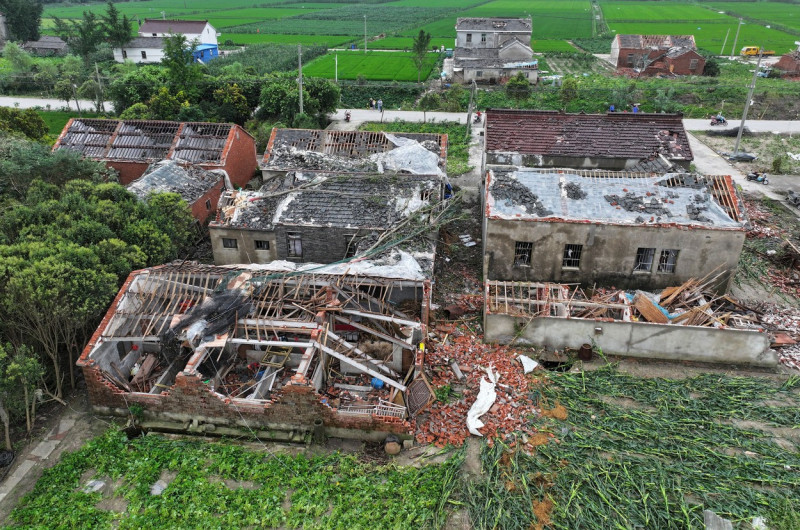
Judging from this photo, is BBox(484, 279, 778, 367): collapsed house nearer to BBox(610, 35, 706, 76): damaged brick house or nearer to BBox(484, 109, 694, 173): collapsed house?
BBox(484, 109, 694, 173): collapsed house

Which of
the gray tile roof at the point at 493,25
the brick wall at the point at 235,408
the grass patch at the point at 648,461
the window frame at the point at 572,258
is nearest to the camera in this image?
the grass patch at the point at 648,461

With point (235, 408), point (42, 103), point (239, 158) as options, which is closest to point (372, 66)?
point (42, 103)

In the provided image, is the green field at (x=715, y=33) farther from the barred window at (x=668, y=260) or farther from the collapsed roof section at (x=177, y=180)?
the collapsed roof section at (x=177, y=180)

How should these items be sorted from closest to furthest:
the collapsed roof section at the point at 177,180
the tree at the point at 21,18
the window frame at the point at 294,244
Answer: the window frame at the point at 294,244 < the collapsed roof section at the point at 177,180 < the tree at the point at 21,18

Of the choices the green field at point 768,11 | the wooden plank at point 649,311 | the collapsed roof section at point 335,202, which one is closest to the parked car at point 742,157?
the collapsed roof section at point 335,202

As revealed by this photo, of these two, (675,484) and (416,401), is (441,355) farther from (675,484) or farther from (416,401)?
(675,484)

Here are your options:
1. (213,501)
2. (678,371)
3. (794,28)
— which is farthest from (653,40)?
(213,501)
